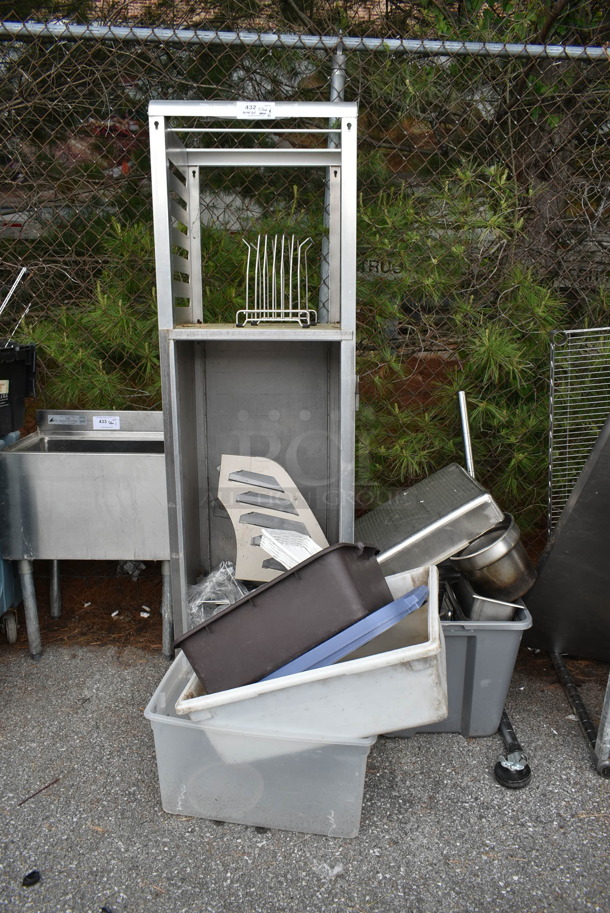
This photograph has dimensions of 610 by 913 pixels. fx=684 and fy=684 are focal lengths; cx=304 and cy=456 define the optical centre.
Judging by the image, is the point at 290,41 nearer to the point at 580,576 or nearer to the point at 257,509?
the point at 257,509

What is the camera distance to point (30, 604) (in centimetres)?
265

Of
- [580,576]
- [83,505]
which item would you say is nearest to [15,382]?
[83,505]

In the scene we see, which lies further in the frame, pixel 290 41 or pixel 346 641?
pixel 290 41

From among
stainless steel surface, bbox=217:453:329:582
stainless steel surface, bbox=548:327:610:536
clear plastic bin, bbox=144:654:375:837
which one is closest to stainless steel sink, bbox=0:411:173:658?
stainless steel surface, bbox=217:453:329:582

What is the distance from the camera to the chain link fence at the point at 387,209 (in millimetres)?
2840

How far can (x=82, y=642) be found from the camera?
2.86 meters

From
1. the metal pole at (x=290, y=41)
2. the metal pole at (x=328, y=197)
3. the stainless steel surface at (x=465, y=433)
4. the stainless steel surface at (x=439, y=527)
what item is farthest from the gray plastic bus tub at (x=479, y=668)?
the metal pole at (x=290, y=41)

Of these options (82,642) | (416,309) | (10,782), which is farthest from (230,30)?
(10,782)

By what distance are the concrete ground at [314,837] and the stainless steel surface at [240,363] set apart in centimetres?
57

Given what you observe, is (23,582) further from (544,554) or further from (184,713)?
(544,554)

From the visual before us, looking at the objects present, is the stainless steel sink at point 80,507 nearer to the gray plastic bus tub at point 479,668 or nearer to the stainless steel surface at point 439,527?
the stainless steel surface at point 439,527

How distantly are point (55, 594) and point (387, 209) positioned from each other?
216cm

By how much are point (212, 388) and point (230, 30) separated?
150 cm

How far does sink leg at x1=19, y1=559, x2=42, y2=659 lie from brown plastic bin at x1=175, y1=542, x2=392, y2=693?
3.60 feet
